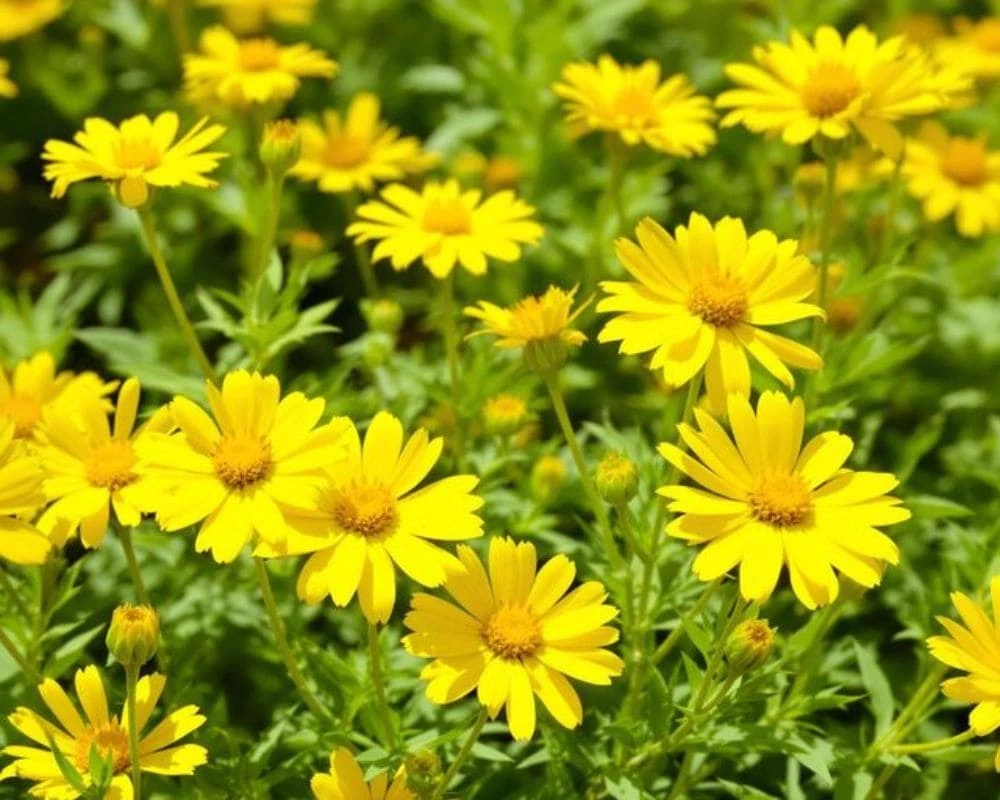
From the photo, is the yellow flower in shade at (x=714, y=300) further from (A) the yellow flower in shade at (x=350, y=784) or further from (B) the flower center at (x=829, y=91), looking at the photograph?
(A) the yellow flower in shade at (x=350, y=784)

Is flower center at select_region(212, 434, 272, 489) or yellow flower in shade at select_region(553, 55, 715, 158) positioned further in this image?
yellow flower in shade at select_region(553, 55, 715, 158)

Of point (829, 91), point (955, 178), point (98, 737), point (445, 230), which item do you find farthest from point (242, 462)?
point (955, 178)

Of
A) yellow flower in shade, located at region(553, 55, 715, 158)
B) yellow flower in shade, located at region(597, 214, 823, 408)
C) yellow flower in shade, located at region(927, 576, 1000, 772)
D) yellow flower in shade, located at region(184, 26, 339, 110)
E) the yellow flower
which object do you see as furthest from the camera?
yellow flower in shade, located at region(184, 26, 339, 110)

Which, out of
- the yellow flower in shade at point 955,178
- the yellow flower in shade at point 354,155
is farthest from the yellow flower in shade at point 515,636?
the yellow flower in shade at point 955,178

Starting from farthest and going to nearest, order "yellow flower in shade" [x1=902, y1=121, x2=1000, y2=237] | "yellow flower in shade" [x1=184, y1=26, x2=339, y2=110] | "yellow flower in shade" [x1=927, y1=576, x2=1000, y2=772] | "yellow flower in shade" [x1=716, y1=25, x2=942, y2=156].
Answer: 1. "yellow flower in shade" [x1=902, y1=121, x2=1000, y2=237]
2. "yellow flower in shade" [x1=184, y1=26, x2=339, y2=110]
3. "yellow flower in shade" [x1=716, y1=25, x2=942, y2=156]
4. "yellow flower in shade" [x1=927, y1=576, x2=1000, y2=772]

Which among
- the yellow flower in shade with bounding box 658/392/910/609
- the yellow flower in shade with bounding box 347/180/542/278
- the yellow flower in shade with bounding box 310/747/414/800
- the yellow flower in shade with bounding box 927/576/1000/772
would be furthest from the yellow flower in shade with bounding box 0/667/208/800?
the yellow flower in shade with bounding box 927/576/1000/772

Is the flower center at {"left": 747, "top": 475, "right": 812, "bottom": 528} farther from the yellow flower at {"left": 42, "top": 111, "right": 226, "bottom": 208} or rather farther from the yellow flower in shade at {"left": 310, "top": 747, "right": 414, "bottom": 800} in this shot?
the yellow flower at {"left": 42, "top": 111, "right": 226, "bottom": 208}

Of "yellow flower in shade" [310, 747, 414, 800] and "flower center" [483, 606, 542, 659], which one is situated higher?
"flower center" [483, 606, 542, 659]
